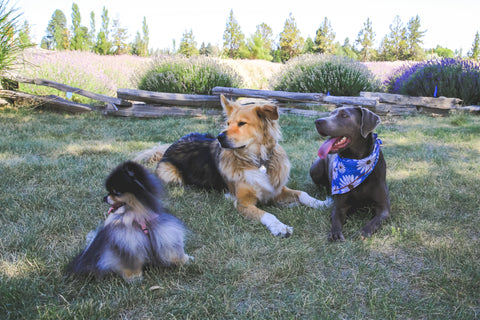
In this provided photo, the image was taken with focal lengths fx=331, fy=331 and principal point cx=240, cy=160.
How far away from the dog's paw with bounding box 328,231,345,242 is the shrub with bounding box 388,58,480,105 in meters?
8.29

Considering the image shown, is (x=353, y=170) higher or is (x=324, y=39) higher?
(x=324, y=39)

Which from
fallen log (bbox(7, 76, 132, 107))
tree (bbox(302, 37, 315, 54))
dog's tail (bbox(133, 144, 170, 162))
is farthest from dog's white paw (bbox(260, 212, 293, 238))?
tree (bbox(302, 37, 315, 54))

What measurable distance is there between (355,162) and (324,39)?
3706cm

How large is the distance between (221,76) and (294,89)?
2.37 metres

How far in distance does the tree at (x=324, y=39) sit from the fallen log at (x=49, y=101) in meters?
32.3

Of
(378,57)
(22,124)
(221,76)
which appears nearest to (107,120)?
(22,124)

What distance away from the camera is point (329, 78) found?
32.2ft

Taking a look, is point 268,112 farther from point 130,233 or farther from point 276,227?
point 130,233

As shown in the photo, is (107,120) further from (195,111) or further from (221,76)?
(221,76)

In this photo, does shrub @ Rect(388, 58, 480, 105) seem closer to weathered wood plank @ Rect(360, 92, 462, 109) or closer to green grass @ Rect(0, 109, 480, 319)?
weathered wood plank @ Rect(360, 92, 462, 109)

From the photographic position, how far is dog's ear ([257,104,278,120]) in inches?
126

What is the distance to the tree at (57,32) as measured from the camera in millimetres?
30984

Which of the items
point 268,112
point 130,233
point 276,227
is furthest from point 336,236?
point 130,233

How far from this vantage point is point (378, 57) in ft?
129
